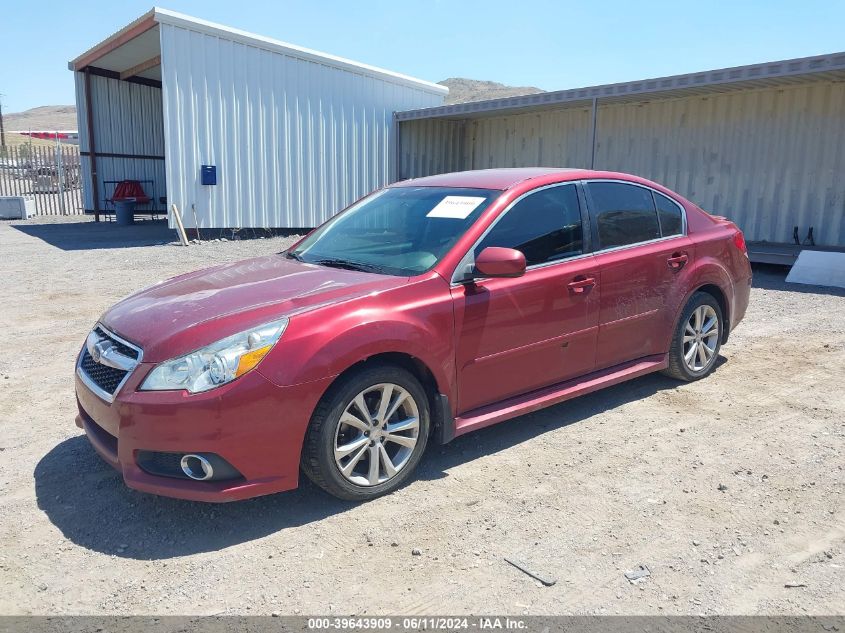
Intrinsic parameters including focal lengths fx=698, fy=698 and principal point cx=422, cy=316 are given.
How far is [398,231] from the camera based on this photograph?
441 cm

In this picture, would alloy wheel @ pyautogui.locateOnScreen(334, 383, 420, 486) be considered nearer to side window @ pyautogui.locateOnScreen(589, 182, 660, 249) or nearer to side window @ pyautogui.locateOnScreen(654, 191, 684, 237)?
side window @ pyautogui.locateOnScreen(589, 182, 660, 249)

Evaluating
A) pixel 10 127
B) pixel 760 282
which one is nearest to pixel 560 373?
pixel 760 282

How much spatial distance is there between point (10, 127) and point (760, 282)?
14687 centimetres

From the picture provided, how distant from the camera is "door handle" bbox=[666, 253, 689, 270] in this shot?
5.06m

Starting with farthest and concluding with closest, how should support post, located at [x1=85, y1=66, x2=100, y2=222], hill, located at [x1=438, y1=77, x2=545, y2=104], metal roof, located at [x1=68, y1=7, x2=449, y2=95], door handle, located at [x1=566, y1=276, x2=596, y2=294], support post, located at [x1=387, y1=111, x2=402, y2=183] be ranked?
hill, located at [x1=438, y1=77, x2=545, y2=104] → support post, located at [x1=85, y1=66, x2=100, y2=222] → support post, located at [x1=387, y1=111, x2=402, y2=183] → metal roof, located at [x1=68, y1=7, x2=449, y2=95] → door handle, located at [x1=566, y1=276, x2=596, y2=294]

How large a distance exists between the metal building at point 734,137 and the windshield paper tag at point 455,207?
26.9 ft

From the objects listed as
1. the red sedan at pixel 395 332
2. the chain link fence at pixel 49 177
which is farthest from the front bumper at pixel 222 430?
the chain link fence at pixel 49 177

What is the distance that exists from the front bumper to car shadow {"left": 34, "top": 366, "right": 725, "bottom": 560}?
246 millimetres

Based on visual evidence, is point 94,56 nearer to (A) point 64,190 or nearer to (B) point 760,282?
(A) point 64,190

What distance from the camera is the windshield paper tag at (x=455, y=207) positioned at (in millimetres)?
4230

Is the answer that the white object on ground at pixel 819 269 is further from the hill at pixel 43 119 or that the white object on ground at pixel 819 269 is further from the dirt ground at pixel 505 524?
the hill at pixel 43 119

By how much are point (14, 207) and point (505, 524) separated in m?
22.0

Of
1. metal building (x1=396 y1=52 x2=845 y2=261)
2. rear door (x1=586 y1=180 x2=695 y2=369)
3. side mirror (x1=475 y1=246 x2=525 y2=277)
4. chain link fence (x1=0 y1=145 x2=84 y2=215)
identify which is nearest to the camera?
side mirror (x1=475 y1=246 x2=525 y2=277)

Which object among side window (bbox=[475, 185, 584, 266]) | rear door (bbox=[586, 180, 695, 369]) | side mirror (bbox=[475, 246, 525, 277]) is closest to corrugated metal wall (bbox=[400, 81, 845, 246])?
rear door (bbox=[586, 180, 695, 369])
